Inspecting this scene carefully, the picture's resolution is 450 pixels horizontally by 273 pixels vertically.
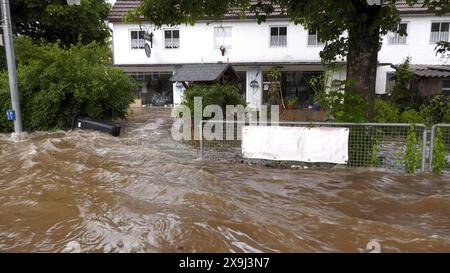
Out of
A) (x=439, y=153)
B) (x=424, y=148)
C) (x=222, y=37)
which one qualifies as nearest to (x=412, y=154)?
(x=424, y=148)

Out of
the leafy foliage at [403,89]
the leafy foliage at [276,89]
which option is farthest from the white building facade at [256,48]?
the leafy foliage at [403,89]

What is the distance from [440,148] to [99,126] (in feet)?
35.9

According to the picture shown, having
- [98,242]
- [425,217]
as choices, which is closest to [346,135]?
[425,217]

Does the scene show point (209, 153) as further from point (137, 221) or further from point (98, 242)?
point (98, 242)

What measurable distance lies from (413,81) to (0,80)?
1908 cm

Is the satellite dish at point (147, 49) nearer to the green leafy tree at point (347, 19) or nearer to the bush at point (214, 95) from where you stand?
the bush at point (214, 95)

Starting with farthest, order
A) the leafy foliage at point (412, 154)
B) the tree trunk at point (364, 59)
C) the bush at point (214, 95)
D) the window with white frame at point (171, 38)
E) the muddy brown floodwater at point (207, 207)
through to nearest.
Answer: the window with white frame at point (171, 38)
the bush at point (214, 95)
the tree trunk at point (364, 59)
the leafy foliage at point (412, 154)
the muddy brown floodwater at point (207, 207)

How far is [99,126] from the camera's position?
13984 mm

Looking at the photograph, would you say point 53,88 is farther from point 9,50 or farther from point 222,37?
point 222,37

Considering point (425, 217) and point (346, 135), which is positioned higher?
point (346, 135)

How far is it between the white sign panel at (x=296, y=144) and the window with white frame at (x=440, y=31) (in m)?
19.8

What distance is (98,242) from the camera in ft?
14.2

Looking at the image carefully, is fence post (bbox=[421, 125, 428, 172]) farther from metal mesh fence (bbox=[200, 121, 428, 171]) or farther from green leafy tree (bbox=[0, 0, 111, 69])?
green leafy tree (bbox=[0, 0, 111, 69])

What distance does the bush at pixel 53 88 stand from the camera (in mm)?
14438
